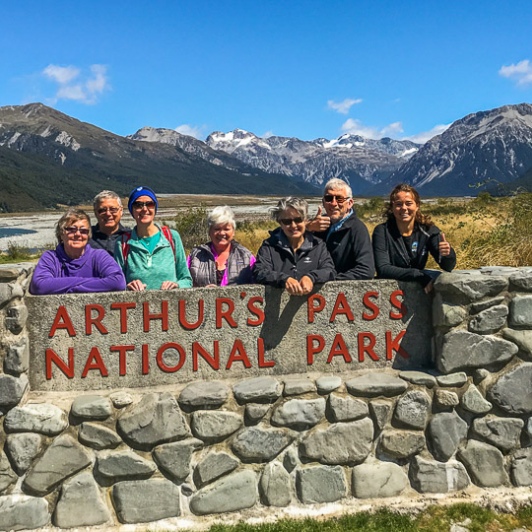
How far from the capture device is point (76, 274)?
3.67 meters

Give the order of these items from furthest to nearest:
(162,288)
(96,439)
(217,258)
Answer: (217,258) < (162,288) < (96,439)

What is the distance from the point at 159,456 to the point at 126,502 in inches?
14.3

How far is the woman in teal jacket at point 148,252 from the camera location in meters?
3.79

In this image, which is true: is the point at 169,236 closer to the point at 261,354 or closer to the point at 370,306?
the point at 261,354

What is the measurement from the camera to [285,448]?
144 inches

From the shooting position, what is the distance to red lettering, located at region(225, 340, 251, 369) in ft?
12.3

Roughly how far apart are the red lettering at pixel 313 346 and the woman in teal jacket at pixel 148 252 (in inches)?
36.7

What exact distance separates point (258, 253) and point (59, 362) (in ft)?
4.99

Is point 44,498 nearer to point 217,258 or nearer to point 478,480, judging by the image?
point 217,258

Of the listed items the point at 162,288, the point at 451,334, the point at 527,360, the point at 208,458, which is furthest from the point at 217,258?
the point at 527,360

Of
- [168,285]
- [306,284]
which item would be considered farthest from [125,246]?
[306,284]

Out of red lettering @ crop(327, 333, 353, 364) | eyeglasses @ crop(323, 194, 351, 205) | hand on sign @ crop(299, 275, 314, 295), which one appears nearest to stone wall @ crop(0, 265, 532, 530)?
red lettering @ crop(327, 333, 353, 364)

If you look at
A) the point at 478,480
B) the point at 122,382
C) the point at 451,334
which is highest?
the point at 451,334

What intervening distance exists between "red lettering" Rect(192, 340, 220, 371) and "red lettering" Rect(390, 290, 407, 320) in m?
1.26
